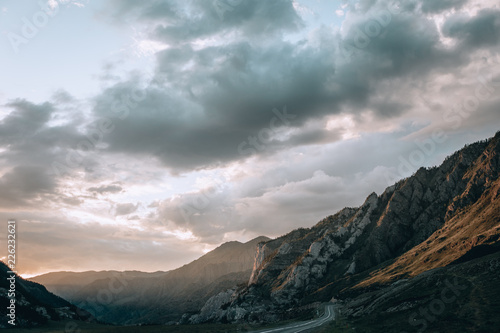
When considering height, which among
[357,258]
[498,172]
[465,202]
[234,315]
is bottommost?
[234,315]

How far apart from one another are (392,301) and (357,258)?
13260cm

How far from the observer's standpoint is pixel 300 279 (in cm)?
19562

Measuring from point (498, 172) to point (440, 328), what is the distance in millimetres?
153708

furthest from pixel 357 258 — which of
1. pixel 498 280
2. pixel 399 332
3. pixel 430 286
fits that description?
pixel 399 332

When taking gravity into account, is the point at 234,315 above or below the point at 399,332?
below

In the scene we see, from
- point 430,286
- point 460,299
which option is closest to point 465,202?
point 430,286

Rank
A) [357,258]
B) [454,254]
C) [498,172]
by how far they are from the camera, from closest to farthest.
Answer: [454,254]
[498,172]
[357,258]

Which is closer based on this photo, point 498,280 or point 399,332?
point 399,332

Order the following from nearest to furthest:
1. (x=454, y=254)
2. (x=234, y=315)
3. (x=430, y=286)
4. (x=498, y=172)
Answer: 1. (x=430, y=286)
2. (x=454, y=254)
3. (x=498, y=172)
4. (x=234, y=315)

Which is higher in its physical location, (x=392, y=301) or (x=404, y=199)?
(x=404, y=199)

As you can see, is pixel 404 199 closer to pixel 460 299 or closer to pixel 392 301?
pixel 392 301

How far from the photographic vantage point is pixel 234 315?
168 meters

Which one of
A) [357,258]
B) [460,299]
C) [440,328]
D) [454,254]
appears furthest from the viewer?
[357,258]

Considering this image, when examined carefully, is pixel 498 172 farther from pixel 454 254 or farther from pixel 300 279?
pixel 300 279
